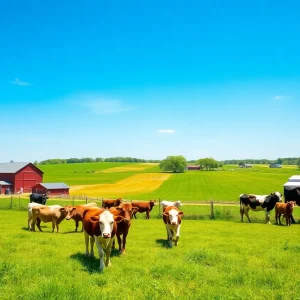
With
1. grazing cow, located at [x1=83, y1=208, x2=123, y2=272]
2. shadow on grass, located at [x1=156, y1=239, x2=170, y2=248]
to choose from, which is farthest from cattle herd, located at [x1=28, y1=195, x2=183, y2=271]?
shadow on grass, located at [x1=156, y1=239, x2=170, y2=248]

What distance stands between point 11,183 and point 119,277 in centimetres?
6488

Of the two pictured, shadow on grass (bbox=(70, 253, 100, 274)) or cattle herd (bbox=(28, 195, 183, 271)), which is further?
cattle herd (bbox=(28, 195, 183, 271))

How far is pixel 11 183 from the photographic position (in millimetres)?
65375

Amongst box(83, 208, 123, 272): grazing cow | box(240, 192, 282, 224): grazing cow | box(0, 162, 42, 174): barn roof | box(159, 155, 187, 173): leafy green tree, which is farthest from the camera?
box(159, 155, 187, 173): leafy green tree

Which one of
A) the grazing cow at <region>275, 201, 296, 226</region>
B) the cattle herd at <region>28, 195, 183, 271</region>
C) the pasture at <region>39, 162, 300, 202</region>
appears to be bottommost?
the pasture at <region>39, 162, 300, 202</region>

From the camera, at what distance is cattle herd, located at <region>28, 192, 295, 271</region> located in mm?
8680

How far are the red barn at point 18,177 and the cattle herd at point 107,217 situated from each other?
127ft

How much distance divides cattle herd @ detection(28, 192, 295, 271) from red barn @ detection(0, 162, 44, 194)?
127ft

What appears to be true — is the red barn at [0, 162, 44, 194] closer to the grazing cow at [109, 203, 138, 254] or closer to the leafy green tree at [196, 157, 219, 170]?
the grazing cow at [109, 203, 138, 254]

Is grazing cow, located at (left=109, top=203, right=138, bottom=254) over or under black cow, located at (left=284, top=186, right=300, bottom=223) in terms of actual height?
over

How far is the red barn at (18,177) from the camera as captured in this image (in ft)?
214

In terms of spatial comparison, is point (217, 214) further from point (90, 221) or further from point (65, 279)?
point (65, 279)

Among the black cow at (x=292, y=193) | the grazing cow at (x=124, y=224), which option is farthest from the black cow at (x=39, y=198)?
the black cow at (x=292, y=193)

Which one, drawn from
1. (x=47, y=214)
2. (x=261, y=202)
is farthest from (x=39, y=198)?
(x=261, y=202)
